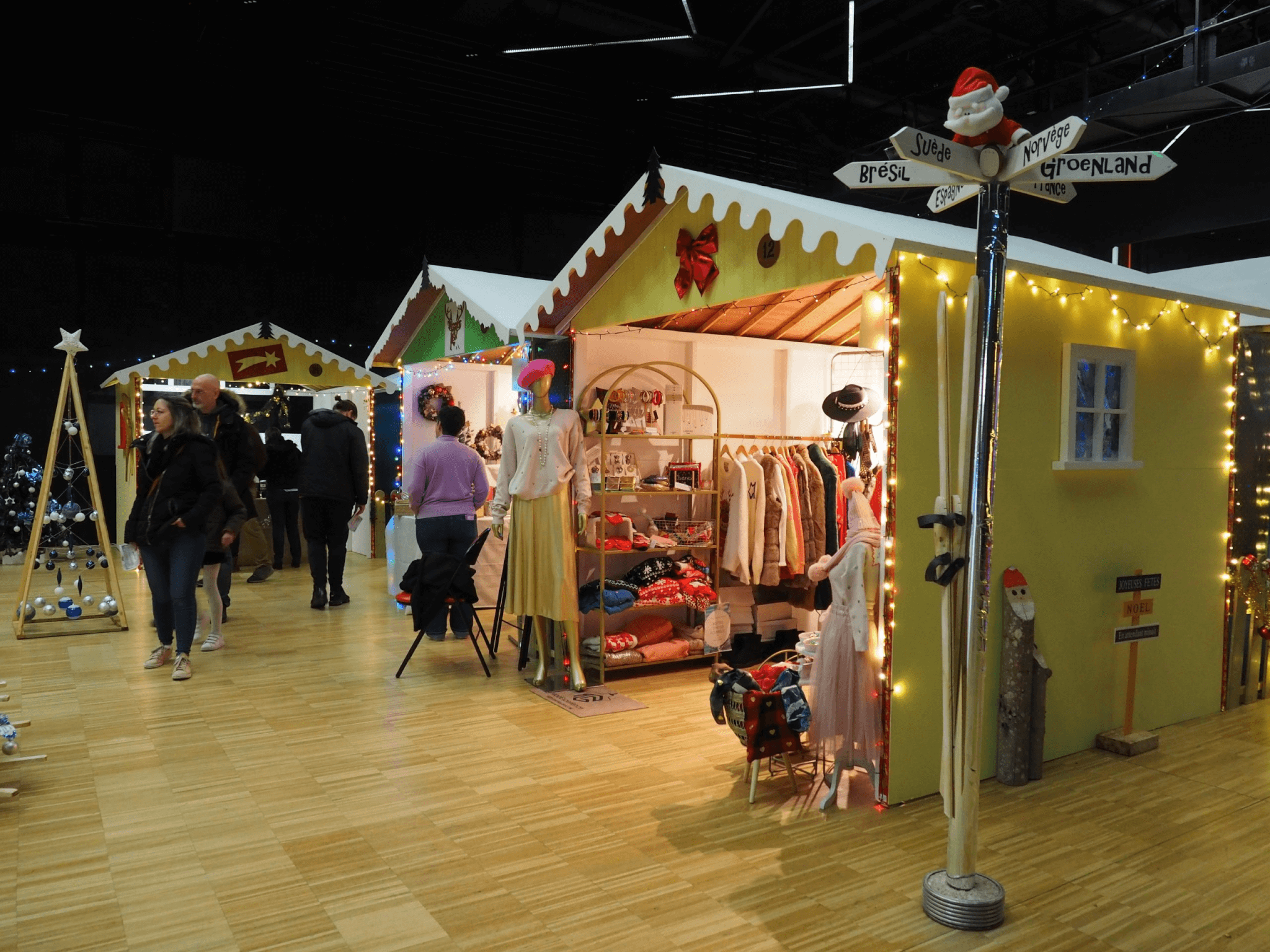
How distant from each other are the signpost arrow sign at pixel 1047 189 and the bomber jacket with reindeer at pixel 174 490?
4270 millimetres

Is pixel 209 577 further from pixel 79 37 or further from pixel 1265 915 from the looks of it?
pixel 79 37

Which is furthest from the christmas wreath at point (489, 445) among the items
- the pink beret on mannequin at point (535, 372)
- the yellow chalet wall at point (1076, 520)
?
the yellow chalet wall at point (1076, 520)

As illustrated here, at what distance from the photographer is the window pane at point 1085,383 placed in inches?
165

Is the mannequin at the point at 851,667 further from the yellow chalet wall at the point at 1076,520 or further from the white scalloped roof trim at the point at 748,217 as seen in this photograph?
the white scalloped roof trim at the point at 748,217

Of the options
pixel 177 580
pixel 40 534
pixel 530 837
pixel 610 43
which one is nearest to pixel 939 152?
pixel 530 837

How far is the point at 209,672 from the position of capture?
5.39 metres

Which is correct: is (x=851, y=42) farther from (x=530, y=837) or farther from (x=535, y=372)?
(x=530, y=837)

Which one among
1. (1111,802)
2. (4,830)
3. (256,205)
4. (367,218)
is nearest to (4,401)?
(256,205)

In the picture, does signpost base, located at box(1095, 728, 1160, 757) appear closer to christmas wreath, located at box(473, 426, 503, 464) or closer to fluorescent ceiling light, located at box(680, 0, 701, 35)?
christmas wreath, located at box(473, 426, 503, 464)

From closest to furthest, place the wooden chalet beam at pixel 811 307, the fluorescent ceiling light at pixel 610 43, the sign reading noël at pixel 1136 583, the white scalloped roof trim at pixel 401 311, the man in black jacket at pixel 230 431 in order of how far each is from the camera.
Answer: the sign reading noël at pixel 1136 583 → the wooden chalet beam at pixel 811 307 → the man in black jacket at pixel 230 431 → the fluorescent ceiling light at pixel 610 43 → the white scalloped roof trim at pixel 401 311

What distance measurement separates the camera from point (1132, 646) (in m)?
4.29

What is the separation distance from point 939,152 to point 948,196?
0.40 metres

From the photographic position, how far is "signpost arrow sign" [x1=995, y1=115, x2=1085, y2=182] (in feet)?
7.72

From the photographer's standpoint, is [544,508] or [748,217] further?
[544,508]
